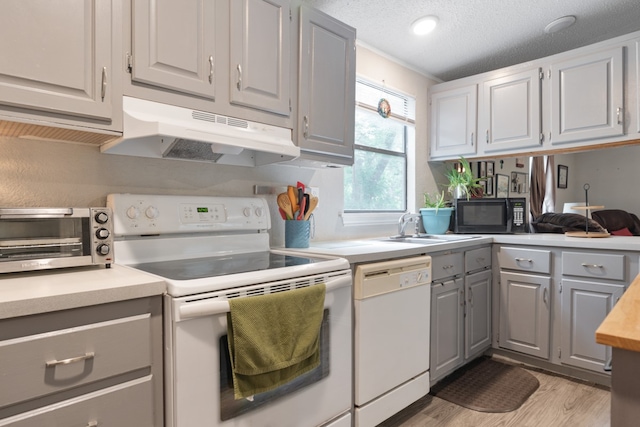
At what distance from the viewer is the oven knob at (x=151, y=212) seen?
160cm

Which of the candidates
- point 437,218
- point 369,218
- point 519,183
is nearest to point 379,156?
point 369,218

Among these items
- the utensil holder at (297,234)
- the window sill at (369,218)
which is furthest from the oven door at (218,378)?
the window sill at (369,218)

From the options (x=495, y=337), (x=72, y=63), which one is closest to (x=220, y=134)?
(x=72, y=63)

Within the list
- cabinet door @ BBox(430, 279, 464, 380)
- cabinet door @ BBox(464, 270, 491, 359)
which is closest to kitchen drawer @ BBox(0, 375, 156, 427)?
cabinet door @ BBox(430, 279, 464, 380)

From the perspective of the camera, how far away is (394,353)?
6.16 ft

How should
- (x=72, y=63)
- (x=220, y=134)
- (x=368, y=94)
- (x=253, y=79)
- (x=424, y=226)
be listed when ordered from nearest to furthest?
(x=72, y=63), (x=220, y=134), (x=253, y=79), (x=368, y=94), (x=424, y=226)

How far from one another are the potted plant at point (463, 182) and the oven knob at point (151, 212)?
A: 8.14ft

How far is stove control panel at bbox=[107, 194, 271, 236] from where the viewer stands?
1551mm

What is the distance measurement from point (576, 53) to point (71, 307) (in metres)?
3.19

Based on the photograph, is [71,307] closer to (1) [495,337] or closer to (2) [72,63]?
(2) [72,63]

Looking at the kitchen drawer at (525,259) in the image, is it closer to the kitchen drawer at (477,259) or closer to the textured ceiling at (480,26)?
the kitchen drawer at (477,259)

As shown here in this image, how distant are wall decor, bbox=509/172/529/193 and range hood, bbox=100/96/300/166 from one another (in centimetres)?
277

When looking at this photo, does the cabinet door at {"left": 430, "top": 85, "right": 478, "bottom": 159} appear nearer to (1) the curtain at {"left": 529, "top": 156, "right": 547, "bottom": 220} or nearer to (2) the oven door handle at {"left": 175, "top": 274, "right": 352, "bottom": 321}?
(1) the curtain at {"left": 529, "top": 156, "right": 547, "bottom": 220}

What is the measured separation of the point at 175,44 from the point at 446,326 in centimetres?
206
